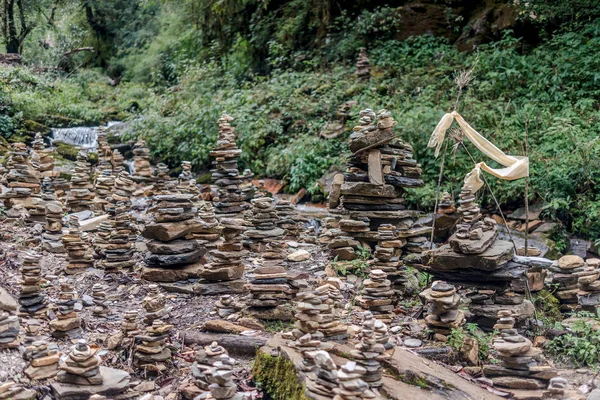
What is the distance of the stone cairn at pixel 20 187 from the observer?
1141cm

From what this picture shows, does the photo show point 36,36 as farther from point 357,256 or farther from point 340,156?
point 357,256

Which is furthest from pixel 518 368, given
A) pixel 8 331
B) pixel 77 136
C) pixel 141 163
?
pixel 77 136

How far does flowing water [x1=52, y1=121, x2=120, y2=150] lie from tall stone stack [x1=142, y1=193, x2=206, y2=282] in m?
12.2

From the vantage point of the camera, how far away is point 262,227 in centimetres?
990

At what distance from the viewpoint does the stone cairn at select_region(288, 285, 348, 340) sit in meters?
5.70

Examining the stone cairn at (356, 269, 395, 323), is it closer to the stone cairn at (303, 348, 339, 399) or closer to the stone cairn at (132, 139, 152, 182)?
the stone cairn at (303, 348, 339, 399)

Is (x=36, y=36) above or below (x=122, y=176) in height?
above

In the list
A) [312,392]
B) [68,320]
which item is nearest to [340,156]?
[68,320]

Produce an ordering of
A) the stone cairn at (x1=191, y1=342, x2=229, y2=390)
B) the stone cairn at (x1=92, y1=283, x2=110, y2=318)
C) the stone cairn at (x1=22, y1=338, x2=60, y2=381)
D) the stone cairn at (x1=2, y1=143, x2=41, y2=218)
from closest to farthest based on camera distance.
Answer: the stone cairn at (x1=191, y1=342, x2=229, y2=390), the stone cairn at (x1=22, y1=338, x2=60, y2=381), the stone cairn at (x1=92, y1=283, x2=110, y2=318), the stone cairn at (x1=2, y1=143, x2=41, y2=218)

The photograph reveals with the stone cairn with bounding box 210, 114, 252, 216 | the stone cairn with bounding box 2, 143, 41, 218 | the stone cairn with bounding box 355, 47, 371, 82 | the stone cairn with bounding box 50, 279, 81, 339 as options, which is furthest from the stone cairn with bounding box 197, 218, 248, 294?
the stone cairn with bounding box 355, 47, 371, 82

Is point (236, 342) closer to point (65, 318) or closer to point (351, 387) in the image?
point (65, 318)

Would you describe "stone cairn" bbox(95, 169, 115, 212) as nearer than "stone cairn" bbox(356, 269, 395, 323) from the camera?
No

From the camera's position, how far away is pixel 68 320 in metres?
6.45

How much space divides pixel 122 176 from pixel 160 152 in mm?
5719
